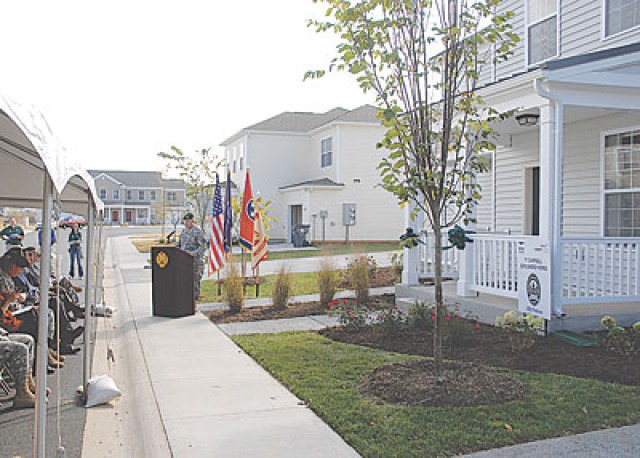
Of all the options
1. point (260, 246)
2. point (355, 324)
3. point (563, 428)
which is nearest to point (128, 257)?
point (260, 246)

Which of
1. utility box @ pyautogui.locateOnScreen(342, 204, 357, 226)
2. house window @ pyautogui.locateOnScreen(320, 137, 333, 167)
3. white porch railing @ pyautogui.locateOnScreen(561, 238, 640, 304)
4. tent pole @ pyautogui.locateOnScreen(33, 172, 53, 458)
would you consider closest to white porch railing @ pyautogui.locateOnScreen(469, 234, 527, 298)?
white porch railing @ pyautogui.locateOnScreen(561, 238, 640, 304)

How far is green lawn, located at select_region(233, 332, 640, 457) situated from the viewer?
491cm

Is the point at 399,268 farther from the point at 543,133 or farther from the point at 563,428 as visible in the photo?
the point at 563,428

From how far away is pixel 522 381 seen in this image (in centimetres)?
654

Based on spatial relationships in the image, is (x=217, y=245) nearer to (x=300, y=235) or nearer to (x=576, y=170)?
(x=576, y=170)

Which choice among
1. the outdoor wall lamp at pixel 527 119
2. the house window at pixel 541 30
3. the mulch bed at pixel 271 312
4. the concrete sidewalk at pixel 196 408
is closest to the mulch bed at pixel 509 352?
the mulch bed at pixel 271 312

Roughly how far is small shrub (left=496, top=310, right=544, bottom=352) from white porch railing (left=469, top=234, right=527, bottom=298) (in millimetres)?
633

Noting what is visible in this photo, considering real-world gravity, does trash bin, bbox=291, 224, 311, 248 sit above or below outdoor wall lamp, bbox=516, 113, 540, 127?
below

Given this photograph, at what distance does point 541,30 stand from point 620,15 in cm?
224

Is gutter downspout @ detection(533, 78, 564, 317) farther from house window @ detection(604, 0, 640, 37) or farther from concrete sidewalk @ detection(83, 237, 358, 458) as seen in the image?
concrete sidewalk @ detection(83, 237, 358, 458)

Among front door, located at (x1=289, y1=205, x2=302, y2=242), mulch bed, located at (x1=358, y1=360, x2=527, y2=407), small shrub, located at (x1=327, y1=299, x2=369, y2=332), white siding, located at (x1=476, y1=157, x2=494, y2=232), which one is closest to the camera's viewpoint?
mulch bed, located at (x1=358, y1=360, x2=527, y2=407)

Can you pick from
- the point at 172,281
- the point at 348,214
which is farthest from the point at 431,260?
the point at 348,214

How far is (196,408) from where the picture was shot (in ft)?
19.6

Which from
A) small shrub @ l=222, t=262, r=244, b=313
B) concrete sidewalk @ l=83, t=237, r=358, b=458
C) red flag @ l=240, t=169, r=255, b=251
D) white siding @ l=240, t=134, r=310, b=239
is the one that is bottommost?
concrete sidewalk @ l=83, t=237, r=358, b=458
